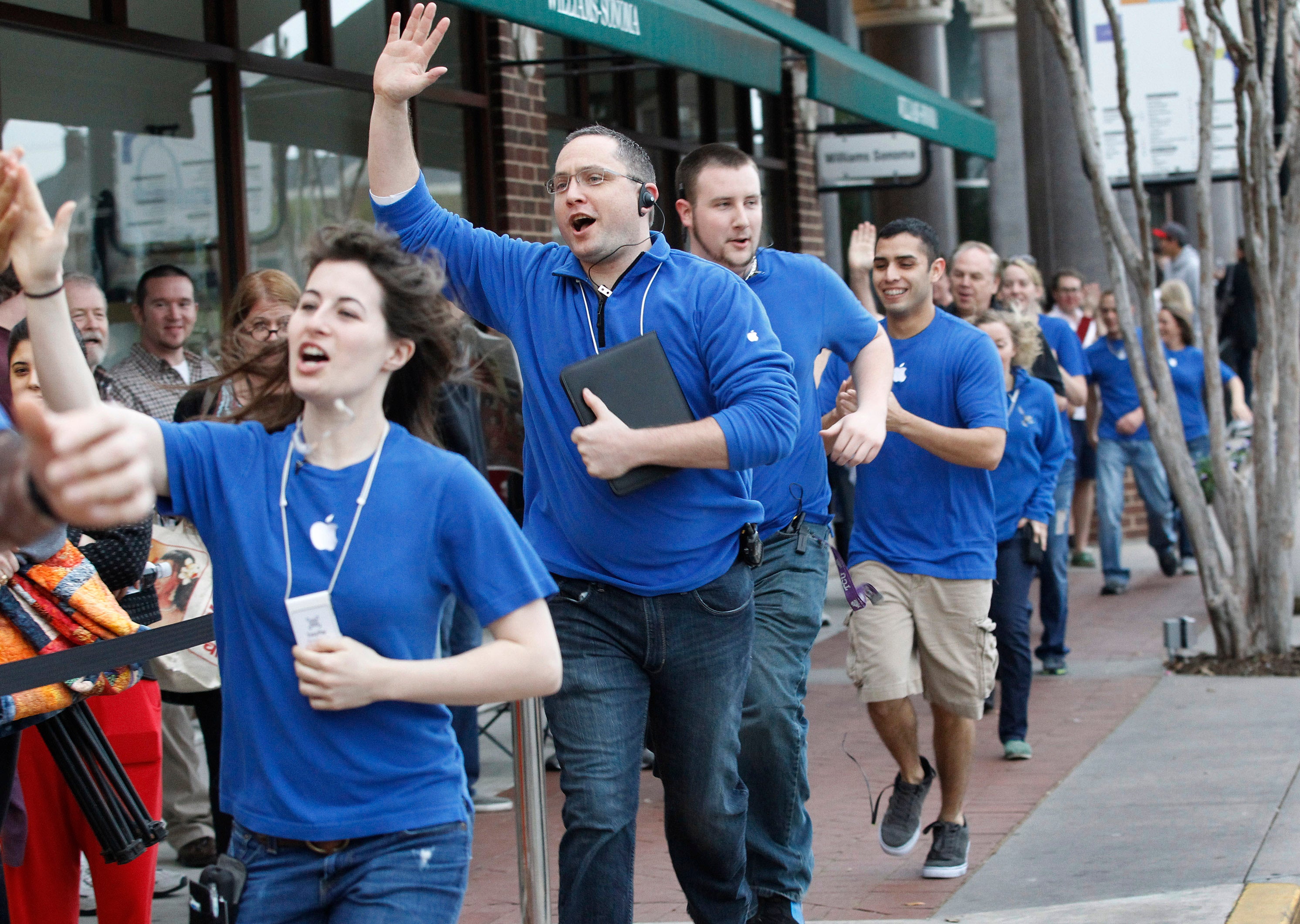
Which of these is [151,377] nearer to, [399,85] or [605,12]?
[605,12]

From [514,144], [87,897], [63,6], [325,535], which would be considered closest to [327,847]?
[325,535]

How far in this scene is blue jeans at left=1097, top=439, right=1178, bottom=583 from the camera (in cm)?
1180

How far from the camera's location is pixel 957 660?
5.55 metres

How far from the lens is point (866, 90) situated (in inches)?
417

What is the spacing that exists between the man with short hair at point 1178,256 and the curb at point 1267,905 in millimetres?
10847

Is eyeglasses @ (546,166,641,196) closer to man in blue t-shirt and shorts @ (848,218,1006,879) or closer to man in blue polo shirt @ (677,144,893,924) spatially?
man in blue polo shirt @ (677,144,893,924)

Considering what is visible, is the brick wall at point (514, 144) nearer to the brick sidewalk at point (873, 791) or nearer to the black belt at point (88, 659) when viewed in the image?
the brick sidewalk at point (873, 791)

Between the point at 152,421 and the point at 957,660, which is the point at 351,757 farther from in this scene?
the point at 957,660

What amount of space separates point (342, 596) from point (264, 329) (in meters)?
2.51

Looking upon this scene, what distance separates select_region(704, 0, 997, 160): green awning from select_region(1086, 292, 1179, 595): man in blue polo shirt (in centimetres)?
172

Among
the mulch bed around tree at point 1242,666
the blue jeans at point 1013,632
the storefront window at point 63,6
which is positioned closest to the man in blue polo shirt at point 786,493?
the blue jeans at point 1013,632

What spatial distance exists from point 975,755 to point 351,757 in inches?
196

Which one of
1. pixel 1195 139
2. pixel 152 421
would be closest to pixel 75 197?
pixel 152 421

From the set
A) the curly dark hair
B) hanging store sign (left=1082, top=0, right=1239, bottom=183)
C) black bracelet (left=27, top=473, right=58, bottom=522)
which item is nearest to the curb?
the curly dark hair
